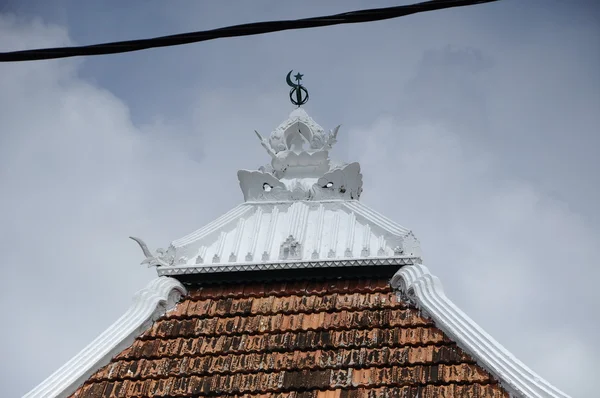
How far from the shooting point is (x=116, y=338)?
8.84m

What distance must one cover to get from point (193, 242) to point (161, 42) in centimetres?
515

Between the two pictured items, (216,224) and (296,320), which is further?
(216,224)

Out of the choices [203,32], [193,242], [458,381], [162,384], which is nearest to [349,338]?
[458,381]

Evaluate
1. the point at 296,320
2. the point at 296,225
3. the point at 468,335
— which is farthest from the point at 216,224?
the point at 468,335

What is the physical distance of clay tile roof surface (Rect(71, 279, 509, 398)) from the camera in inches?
310

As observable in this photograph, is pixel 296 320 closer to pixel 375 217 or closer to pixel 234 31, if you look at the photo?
pixel 375 217

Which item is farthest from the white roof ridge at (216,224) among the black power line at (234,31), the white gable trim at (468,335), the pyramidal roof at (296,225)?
the black power line at (234,31)

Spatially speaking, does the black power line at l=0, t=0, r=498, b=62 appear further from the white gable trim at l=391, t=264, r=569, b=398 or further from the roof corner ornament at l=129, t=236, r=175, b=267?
the roof corner ornament at l=129, t=236, r=175, b=267

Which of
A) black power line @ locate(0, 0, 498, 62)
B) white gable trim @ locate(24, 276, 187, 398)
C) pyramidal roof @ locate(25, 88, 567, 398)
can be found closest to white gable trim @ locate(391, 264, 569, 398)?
pyramidal roof @ locate(25, 88, 567, 398)

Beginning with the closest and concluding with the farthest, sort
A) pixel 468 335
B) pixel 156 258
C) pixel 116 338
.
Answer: pixel 468 335, pixel 116 338, pixel 156 258

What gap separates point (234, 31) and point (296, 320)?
13.9 feet

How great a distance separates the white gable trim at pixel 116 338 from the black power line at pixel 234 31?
402cm

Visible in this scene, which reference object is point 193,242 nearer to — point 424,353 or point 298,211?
point 298,211

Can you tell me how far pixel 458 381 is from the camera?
7750 mm
